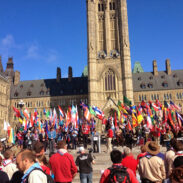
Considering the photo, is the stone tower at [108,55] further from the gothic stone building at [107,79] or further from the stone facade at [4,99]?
the stone facade at [4,99]

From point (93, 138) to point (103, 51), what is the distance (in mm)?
38713

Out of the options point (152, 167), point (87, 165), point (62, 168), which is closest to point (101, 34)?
point (87, 165)

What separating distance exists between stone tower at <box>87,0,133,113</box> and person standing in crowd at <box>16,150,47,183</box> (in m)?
43.9

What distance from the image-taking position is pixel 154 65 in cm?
6019

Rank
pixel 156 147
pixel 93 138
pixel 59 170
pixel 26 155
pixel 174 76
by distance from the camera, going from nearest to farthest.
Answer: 1. pixel 26 155
2. pixel 156 147
3. pixel 59 170
4. pixel 93 138
5. pixel 174 76

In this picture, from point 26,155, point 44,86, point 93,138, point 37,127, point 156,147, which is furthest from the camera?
point 44,86

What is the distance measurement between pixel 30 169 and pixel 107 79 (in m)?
47.2

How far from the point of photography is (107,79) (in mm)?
50094

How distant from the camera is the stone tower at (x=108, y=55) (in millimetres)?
48562

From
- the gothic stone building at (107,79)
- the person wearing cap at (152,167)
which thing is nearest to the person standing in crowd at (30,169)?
the person wearing cap at (152,167)

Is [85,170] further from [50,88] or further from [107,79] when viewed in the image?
[50,88]

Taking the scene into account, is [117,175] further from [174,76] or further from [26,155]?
[174,76]

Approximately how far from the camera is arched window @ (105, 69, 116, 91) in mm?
49612

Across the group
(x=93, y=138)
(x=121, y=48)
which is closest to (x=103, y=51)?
(x=121, y=48)
